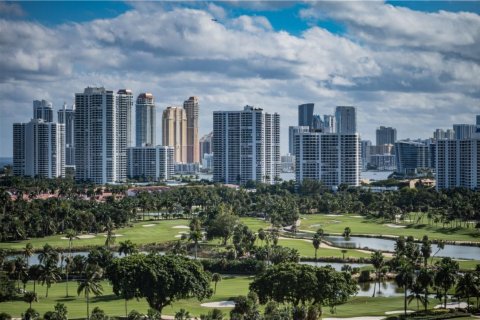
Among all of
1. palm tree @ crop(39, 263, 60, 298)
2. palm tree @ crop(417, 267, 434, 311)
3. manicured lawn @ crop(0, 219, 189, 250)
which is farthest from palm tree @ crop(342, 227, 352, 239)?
palm tree @ crop(39, 263, 60, 298)

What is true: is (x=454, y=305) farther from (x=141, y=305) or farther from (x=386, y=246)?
(x=386, y=246)

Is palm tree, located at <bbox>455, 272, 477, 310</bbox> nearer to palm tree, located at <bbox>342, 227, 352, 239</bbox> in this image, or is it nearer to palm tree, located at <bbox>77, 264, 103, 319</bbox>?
palm tree, located at <bbox>77, 264, 103, 319</bbox>

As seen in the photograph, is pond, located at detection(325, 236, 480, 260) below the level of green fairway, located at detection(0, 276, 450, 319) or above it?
above

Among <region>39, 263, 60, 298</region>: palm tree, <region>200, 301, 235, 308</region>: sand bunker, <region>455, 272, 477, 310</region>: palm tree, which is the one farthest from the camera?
<region>39, 263, 60, 298</region>: palm tree

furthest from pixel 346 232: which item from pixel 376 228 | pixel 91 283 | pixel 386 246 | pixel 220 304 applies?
pixel 91 283

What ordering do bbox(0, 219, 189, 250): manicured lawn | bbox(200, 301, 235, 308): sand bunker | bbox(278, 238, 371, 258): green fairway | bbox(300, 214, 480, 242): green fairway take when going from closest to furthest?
bbox(200, 301, 235, 308): sand bunker
bbox(278, 238, 371, 258): green fairway
bbox(0, 219, 189, 250): manicured lawn
bbox(300, 214, 480, 242): green fairway
